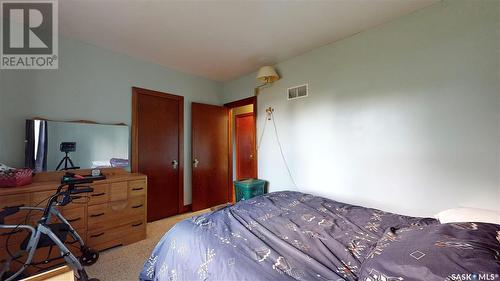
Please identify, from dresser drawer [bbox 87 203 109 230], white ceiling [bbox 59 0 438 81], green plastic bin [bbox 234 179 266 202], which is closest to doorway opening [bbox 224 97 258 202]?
green plastic bin [bbox 234 179 266 202]

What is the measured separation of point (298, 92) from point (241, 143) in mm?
2162

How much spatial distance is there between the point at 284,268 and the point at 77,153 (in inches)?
106

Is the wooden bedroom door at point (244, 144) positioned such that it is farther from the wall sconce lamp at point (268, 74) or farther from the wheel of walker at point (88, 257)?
the wheel of walker at point (88, 257)

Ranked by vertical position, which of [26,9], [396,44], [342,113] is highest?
[26,9]

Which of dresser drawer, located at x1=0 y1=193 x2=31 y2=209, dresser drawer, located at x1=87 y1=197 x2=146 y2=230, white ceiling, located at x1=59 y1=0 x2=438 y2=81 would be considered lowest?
dresser drawer, located at x1=87 y1=197 x2=146 y2=230

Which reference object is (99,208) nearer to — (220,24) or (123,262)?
(123,262)

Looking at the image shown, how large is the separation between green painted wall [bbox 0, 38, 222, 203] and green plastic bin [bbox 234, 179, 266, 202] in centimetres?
189

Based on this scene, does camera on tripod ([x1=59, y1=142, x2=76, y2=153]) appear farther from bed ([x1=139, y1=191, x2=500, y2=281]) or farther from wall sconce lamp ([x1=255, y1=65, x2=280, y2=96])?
wall sconce lamp ([x1=255, y1=65, x2=280, y2=96])

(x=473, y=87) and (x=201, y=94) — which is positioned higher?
(x=201, y=94)

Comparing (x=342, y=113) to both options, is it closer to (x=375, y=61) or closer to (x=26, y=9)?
(x=375, y=61)

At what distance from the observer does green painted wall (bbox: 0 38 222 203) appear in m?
2.03

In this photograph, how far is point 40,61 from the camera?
2217mm

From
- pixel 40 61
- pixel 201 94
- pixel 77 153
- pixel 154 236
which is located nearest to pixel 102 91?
pixel 40 61

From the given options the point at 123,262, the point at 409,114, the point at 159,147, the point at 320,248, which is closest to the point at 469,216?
the point at 409,114
